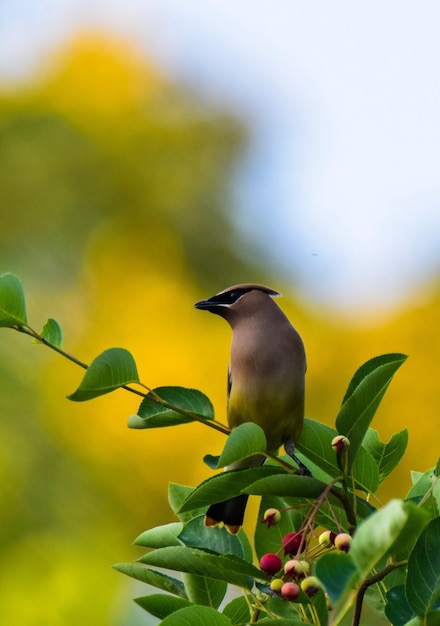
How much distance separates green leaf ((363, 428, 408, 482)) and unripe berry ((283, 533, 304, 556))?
0.27m

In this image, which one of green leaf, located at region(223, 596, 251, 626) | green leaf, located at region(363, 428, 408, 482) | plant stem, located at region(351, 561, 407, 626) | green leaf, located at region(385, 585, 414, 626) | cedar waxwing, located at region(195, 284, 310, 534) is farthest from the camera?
cedar waxwing, located at region(195, 284, 310, 534)

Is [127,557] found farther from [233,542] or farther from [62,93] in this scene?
[233,542]

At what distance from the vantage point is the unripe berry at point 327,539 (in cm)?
161


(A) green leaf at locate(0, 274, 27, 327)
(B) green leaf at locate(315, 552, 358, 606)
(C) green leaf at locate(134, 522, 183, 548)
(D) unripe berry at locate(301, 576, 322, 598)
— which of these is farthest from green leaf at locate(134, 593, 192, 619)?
(B) green leaf at locate(315, 552, 358, 606)

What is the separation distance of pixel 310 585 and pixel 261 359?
2.51 ft

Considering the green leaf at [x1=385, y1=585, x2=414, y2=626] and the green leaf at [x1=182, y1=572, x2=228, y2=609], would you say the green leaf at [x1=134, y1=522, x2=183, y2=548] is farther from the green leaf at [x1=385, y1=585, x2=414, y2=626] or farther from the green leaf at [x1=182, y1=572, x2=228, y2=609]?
the green leaf at [x1=385, y1=585, x2=414, y2=626]

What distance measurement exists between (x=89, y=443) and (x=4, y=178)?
448 centimetres

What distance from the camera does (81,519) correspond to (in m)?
9.99

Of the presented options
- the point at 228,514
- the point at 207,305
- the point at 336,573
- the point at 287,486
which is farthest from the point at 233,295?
the point at 336,573

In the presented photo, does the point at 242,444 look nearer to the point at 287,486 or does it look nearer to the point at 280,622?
the point at 287,486

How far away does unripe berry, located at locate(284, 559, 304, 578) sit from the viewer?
59.1 inches

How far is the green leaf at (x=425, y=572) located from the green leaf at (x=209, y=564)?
243 millimetres

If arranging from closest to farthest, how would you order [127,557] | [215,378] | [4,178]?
[127,557], [215,378], [4,178]

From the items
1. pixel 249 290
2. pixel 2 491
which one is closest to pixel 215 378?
pixel 2 491
